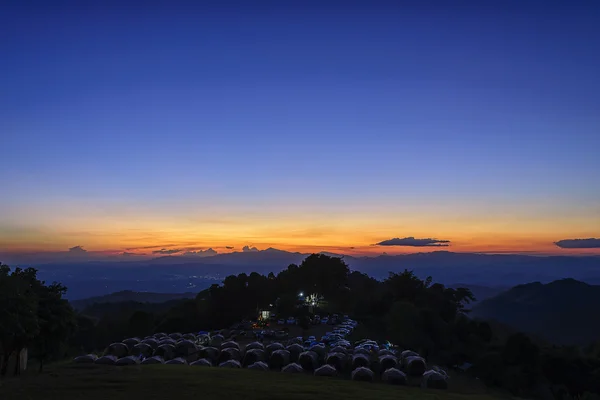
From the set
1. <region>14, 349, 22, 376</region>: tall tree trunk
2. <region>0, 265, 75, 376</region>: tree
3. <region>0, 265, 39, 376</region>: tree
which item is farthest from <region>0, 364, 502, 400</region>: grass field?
<region>14, 349, 22, 376</region>: tall tree trunk

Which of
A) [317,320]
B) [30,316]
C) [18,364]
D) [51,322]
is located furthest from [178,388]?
[317,320]

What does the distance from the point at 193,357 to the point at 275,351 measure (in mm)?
9251

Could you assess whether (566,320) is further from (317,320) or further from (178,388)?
(178,388)

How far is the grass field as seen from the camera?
21.6m

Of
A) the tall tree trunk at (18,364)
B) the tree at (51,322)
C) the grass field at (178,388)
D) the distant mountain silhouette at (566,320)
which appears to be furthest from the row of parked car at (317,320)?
the distant mountain silhouette at (566,320)

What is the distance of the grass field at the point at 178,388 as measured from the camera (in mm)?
21641

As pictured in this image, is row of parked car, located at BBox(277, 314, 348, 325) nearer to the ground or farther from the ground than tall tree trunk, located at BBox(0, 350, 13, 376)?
nearer to the ground

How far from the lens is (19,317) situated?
1192 inches

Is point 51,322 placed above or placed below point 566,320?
above

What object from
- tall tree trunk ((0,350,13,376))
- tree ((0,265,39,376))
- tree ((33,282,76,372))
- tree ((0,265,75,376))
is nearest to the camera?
tree ((0,265,39,376))

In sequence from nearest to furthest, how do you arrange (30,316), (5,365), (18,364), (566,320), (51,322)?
(30,316), (5,365), (51,322), (18,364), (566,320)

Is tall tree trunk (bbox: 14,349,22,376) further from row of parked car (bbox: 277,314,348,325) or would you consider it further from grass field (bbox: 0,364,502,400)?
row of parked car (bbox: 277,314,348,325)

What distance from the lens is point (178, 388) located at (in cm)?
2328

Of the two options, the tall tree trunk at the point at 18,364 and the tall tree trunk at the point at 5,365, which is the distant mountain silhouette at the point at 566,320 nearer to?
the tall tree trunk at the point at 18,364
